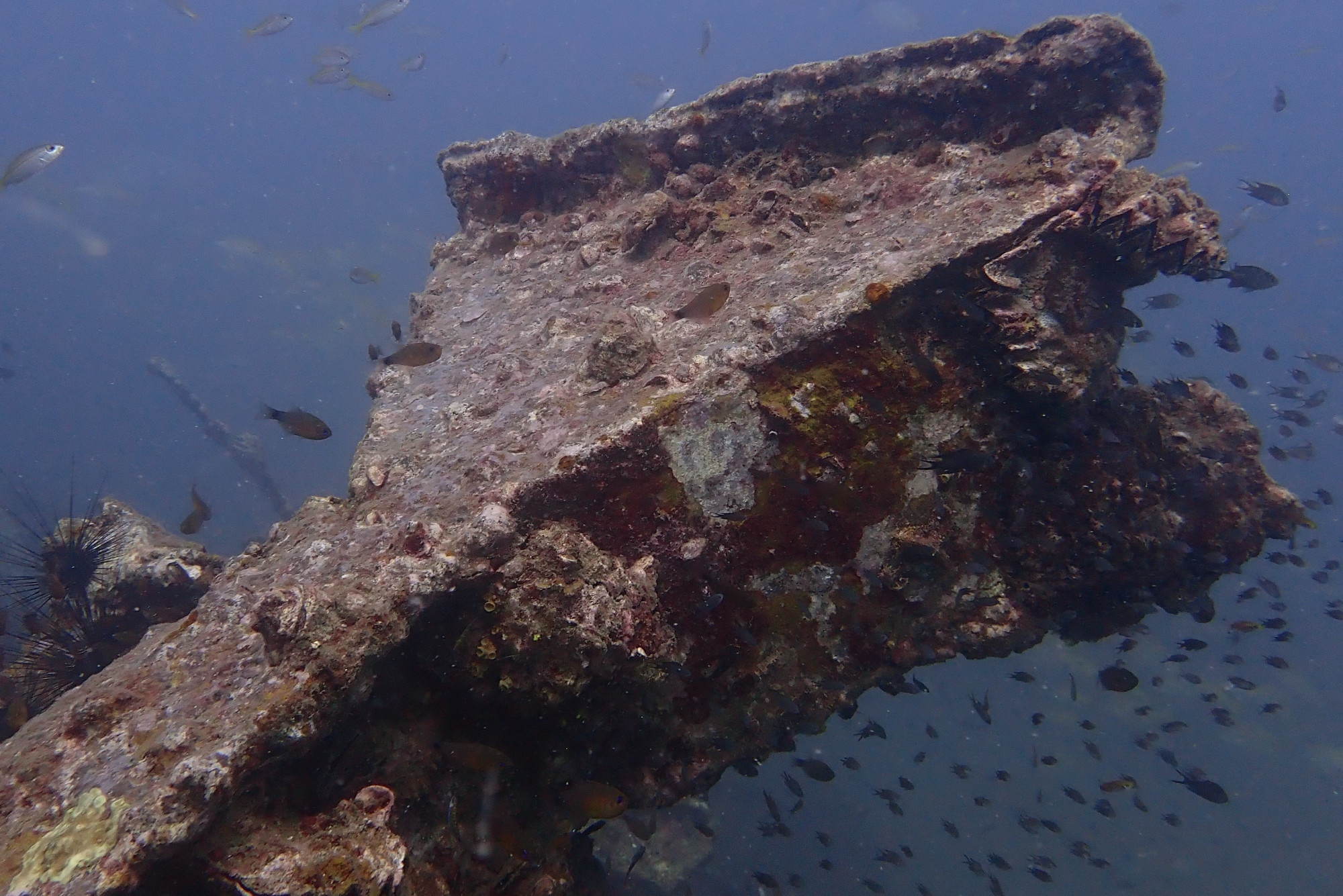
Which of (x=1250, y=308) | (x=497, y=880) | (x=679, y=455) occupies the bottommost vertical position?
(x=1250, y=308)

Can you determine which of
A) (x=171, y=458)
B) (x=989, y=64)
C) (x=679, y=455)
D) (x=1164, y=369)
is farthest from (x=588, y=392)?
(x=171, y=458)

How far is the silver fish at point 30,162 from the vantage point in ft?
29.8

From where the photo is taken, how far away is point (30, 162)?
9.20 m

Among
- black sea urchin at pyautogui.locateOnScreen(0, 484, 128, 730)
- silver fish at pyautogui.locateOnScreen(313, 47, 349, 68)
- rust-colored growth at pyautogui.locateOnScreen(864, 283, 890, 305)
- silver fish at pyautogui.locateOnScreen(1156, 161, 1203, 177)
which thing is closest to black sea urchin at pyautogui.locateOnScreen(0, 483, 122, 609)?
black sea urchin at pyautogui.locateOnScreen(0, 484, 128, 730)

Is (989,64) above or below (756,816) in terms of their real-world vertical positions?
above

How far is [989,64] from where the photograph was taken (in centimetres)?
664

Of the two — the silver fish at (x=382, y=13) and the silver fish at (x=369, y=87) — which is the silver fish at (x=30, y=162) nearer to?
the silver fish at (x=382, y=13)

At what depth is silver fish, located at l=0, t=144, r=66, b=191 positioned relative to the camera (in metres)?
9.08

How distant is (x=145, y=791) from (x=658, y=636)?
257 centimetres

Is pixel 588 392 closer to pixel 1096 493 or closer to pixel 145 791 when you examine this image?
pixel 145 791

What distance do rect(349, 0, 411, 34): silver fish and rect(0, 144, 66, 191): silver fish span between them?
24.8 feet

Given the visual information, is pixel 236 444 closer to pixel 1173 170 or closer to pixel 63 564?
pixel 63 564

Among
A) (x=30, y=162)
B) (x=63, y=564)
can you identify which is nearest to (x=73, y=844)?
(x=63, y=564)

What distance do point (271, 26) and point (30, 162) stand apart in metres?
8.73
